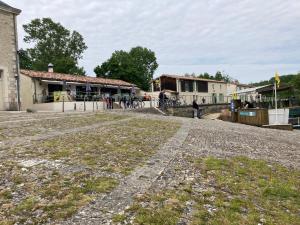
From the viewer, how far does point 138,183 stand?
587cm

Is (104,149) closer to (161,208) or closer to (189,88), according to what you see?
(161,208)

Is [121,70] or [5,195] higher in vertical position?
[121,70]

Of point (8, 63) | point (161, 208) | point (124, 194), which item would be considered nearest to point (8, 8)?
point (8, 63)

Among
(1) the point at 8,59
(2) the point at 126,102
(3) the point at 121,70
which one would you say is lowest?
(2) the point at 126,102

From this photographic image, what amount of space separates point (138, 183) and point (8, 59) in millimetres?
21400

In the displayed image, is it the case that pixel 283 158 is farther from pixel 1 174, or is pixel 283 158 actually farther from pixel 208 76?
pixel 208 76

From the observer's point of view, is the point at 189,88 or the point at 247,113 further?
the point at 189,88

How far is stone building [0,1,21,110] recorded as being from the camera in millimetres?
23578

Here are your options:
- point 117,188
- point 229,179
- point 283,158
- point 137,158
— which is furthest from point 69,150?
point 283,158

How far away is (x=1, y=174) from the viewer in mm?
5984

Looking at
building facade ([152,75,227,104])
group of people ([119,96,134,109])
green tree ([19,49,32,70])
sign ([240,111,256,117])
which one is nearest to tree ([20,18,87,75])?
green tree ([19,49,32,70])

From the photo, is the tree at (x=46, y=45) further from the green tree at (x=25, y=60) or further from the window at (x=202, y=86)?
the window at (x=202, y=86)

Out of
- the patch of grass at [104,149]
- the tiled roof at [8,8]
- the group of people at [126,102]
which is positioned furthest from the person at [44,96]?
the patch of grass at [104,149]

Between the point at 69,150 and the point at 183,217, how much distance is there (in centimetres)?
434
